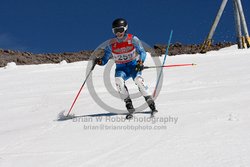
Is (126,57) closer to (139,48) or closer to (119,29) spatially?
(139,48)

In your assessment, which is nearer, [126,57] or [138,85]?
[138,85]

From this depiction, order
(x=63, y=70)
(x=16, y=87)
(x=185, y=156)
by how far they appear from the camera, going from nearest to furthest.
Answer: (x=185, y=156), (x=16, y=87), (x=63, y=70)

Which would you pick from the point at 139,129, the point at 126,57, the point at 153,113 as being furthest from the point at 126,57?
the point at 139,129

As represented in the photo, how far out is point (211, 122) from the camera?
5.52 metres

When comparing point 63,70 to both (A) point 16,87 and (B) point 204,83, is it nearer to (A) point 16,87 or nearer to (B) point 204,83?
(A) point 16,87

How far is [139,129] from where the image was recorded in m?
5.66

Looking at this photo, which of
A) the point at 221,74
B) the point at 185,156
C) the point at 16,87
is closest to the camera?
the point at 185,156

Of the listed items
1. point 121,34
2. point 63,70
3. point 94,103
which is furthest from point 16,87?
point 121,34

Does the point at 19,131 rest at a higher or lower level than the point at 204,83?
higher

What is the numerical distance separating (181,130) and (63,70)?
11.5m

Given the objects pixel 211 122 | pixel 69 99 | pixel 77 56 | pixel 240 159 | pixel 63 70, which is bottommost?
pixel 77 56

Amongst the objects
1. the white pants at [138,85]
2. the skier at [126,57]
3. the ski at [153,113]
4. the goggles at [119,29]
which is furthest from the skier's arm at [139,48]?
the ski at [153,113]

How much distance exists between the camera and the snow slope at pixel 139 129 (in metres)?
4.21

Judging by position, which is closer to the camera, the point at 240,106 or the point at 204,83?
the point at 240,106
